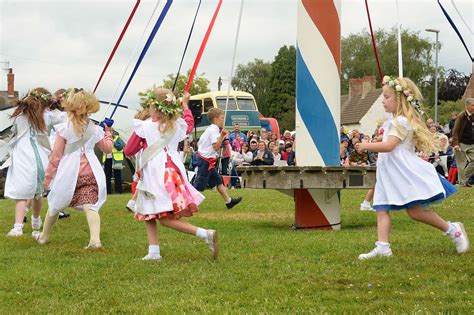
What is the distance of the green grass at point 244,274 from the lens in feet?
17.1

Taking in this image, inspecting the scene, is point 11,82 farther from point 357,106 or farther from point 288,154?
point 288,154

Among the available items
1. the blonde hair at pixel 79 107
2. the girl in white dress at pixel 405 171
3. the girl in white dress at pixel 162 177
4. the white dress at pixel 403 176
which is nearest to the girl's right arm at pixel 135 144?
the girl in white dress at pixel 162 177

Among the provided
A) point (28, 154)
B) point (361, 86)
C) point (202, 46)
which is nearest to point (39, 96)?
point (28, 154)

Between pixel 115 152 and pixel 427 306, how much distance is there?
51.3ft

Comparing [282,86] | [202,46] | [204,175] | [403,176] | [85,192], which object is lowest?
[204,175]

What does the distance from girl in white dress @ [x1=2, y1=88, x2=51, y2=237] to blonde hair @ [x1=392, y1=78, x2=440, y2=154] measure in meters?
4.79

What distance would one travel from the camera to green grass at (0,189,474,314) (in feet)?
17.1

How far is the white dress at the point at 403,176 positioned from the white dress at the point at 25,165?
457cm

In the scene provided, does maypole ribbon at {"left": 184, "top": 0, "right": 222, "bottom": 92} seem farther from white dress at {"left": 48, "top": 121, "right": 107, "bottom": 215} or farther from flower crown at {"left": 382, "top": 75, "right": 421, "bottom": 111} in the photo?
flower crown at {"left": 382, "top": 75, "right": 421, "bottom": 111}

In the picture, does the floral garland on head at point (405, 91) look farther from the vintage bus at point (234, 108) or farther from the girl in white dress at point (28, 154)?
the vintage bus at point (234, 108)

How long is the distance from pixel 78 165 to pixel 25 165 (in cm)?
176

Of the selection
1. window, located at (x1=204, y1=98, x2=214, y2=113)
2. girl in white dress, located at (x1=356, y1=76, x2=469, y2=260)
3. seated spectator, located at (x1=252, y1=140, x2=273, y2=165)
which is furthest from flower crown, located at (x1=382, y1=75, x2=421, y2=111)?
window, located at (x1=204, y1=98, x2=214, y2=113)

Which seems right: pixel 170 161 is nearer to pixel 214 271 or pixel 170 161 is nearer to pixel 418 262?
pixel 214 271

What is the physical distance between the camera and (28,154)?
9.80 metres
